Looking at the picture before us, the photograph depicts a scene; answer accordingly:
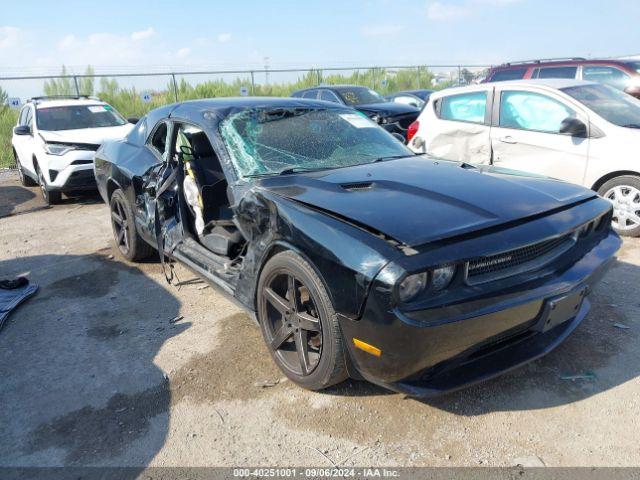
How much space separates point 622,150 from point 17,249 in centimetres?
674

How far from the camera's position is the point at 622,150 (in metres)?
4.93

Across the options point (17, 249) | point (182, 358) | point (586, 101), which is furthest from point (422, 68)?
point (182, 358)

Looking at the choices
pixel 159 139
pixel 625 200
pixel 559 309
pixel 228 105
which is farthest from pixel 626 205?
pixel 159 139

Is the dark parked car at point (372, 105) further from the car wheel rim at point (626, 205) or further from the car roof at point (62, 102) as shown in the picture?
the car wheel rim at point (626, 205)

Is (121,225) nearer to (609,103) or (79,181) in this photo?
(79,181)

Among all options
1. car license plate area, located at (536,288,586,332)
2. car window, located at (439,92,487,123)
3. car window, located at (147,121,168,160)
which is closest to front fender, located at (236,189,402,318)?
car license plate area, located at (536,288,586,332)

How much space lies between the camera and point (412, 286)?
215 cm

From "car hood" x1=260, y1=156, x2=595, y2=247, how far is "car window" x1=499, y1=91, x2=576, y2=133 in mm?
2546

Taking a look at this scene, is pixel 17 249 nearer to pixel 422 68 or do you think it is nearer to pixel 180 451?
pixel 180 451

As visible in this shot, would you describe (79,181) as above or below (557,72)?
below

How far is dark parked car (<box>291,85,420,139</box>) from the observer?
10.7 m

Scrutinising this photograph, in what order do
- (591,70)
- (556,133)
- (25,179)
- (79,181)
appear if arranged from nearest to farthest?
(556,133) → (79,181) → (591,70) → (25,179)

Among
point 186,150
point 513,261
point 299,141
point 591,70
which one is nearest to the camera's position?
point 513,261

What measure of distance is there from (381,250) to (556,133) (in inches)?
161
